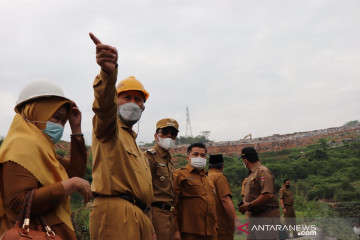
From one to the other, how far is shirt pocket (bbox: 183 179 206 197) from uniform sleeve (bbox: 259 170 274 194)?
1.24 metres

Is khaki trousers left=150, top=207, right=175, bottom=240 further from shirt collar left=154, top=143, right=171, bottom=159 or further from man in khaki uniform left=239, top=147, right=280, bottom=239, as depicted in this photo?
man in khaki uniform left=239, top=147, right=280, bottom=239

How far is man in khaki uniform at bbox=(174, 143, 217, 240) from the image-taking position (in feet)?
16.1

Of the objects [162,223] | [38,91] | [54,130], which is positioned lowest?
[162,223]

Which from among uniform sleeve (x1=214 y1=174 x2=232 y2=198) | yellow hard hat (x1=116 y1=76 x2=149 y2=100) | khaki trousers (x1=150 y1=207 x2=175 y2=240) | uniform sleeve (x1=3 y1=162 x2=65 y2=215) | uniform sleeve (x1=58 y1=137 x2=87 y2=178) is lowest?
khaki trousers (x1=150 y1=207 x2=175 y2=240)

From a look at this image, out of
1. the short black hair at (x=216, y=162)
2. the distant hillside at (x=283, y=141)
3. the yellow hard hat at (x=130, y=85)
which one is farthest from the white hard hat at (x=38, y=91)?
the distant hillside at (x=283, y=141)

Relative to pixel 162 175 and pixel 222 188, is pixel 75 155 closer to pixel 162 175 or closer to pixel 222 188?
pixel 162 175

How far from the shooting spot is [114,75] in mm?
2238

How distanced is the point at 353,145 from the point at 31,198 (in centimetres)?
3203

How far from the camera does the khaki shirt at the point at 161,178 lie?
4.44m

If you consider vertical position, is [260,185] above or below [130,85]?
below

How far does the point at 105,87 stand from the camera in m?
2.24

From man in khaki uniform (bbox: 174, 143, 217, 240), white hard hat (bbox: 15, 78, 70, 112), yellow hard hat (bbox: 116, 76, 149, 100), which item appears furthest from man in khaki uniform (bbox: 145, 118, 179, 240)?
white hard hat (bbox: 15, 78, 70, 112)

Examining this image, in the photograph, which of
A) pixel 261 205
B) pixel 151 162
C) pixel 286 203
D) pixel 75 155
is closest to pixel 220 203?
pixel 261 205

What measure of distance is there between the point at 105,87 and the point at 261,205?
4383mm
